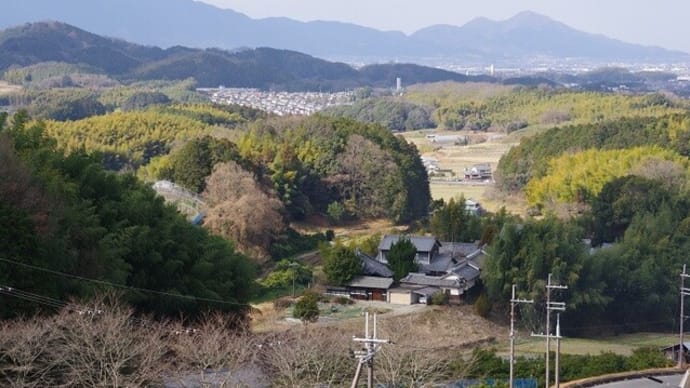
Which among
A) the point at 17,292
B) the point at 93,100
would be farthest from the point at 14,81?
the point at 17,292

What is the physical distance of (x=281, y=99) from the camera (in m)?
97.4

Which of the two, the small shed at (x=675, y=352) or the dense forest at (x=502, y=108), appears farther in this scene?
the dense forest at (x=502, y=108)

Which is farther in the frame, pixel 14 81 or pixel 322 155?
pixel 14 81

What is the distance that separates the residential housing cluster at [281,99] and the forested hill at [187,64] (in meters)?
4.95

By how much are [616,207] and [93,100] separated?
3961 cm

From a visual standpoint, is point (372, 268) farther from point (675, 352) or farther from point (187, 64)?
point (187, 64)

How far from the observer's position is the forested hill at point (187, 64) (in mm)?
95812

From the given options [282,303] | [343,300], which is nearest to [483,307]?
[343,300]

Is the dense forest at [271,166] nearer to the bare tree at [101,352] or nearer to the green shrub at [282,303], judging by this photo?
the green shrub at [282,303]

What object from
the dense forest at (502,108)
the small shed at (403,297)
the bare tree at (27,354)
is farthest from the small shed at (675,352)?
the dense forest at (502,108)

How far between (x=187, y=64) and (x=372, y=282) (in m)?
88.0

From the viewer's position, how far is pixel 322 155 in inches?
1380

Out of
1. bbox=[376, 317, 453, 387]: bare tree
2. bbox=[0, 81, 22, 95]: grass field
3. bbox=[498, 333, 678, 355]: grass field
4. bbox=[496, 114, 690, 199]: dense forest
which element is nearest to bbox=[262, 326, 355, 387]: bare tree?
bbox=[376, 317, 453, 387]: bare tree

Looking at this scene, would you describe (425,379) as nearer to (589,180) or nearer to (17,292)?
(17,292)
